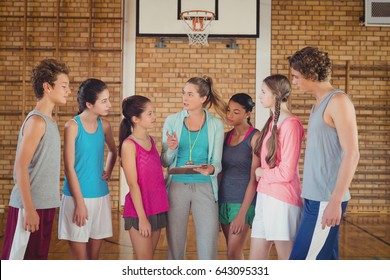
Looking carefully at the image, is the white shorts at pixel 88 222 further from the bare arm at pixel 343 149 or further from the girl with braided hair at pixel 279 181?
the bare arm at pixel 343 149

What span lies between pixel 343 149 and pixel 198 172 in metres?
0.84

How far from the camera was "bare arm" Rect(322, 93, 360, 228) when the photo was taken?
1.93 metres

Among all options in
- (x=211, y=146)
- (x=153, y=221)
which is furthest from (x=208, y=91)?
(x=153, y=221)

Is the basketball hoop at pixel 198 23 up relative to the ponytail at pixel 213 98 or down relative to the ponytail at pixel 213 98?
up

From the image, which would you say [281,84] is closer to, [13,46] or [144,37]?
[144,37]

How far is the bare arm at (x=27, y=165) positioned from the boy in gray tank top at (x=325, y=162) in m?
1.22

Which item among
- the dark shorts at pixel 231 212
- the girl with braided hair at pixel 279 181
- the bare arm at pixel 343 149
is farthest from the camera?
the dark shorts at pixel 231 212

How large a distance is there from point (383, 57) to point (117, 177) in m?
4.57

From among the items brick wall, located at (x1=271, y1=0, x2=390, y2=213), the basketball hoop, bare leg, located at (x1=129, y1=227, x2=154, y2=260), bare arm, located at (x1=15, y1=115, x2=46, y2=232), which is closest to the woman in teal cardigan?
bare leg, located at (x1=129, y1=227, x2=154, y2=260)

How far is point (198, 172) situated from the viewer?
2506mm

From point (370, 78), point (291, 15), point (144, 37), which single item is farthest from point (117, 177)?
point (370, 78)

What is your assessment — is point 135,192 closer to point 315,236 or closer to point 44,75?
point 44,75

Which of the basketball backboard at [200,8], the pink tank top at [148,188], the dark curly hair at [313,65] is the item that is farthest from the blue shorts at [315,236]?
the basketball backboard at [200,8]

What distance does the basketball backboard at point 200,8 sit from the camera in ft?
21.2
